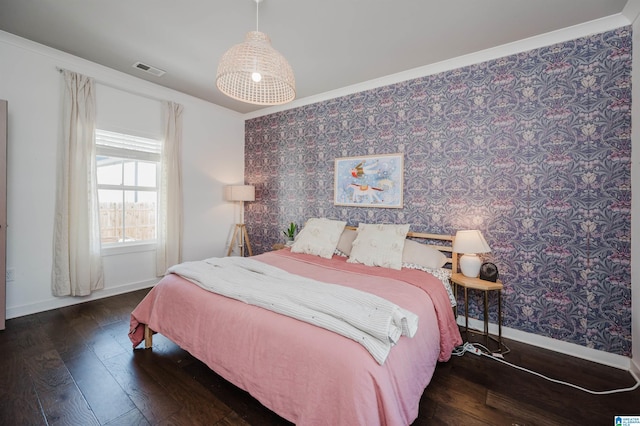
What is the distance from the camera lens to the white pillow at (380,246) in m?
2.64

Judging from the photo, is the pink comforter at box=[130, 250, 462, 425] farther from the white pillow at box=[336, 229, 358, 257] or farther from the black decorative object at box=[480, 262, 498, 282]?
the white pillow at box=[336, 229, 358, 257]

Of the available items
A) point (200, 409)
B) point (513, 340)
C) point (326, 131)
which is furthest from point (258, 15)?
point (513, 340)

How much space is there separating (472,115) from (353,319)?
96.0 inches

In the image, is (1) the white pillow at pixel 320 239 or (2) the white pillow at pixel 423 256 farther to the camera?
(1) the white pillow at pixel 320 239

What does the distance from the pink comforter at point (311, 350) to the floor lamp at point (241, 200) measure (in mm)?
2169

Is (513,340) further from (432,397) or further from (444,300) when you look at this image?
(432,397)

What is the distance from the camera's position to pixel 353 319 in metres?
1.35

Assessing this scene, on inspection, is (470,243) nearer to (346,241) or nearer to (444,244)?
(444,244)

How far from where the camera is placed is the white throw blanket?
129 centimetres

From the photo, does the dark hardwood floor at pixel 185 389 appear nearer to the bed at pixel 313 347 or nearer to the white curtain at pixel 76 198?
the bed at pixel 313 347

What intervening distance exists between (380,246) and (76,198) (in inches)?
132

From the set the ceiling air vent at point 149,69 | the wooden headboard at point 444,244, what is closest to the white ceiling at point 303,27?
the ceiling air vent at point 149,69

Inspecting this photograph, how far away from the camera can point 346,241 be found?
315cm

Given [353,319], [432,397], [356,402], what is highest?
[353,319]
